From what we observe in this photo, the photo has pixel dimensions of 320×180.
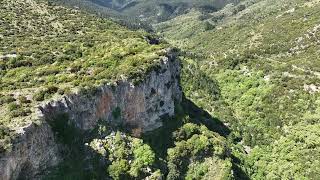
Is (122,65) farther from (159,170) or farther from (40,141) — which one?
(40,141)

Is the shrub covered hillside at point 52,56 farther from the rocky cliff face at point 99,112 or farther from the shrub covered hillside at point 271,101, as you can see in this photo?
the shrub covered hillside at point 271,101

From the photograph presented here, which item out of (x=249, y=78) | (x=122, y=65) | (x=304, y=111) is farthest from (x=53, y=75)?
(x=249, y=78)

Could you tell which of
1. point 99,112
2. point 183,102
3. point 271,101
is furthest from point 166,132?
point 271,101

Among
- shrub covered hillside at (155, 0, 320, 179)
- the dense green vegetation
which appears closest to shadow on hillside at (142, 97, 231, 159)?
the dense green vegetation

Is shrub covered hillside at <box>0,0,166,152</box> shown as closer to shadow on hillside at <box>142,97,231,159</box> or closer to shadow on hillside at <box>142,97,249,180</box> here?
shadow on hillside at <box>142,97,231,159</box>

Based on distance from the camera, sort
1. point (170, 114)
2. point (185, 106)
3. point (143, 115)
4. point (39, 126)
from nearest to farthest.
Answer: point (39, 126), point (143, 115), point (170, 114), point (185, 106)
